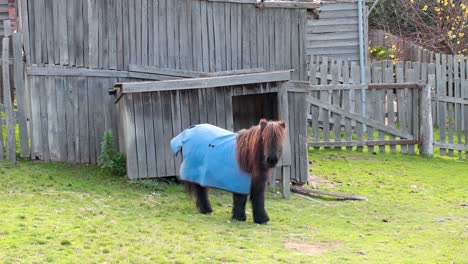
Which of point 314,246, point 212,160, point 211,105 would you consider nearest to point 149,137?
point 211,105

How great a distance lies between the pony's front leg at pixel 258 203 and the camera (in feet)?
34.9

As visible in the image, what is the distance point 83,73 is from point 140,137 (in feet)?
6.13

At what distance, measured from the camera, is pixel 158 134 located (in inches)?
515

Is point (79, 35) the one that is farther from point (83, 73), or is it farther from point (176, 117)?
point (176, 117)

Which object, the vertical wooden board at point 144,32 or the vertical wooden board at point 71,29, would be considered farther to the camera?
the vertical wooden board at point 144,32

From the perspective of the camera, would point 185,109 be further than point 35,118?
No

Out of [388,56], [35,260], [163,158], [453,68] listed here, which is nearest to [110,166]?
[163,158]

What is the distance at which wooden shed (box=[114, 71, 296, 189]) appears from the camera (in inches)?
504

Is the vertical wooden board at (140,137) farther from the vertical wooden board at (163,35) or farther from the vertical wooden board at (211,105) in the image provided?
the vertical wooden board at (163,35)

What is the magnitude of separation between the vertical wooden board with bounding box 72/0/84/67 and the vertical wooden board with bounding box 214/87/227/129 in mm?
2580

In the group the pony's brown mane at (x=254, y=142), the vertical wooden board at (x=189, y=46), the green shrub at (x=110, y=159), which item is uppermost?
the vertical wooden board at (x=189, y=46)

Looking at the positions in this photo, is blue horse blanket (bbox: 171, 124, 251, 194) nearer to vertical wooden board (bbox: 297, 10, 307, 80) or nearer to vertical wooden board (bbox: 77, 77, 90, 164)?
vertical wooden board (bbox: 77, 77, 90, 164)

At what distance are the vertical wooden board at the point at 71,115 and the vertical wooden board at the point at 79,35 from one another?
0.36 metres

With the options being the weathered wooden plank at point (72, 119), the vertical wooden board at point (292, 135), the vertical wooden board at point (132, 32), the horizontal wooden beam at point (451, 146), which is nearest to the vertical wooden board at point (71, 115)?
the weathered wooden plank at point (72, 119)
